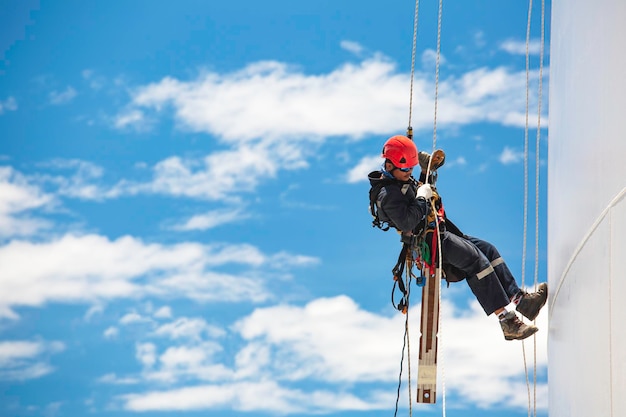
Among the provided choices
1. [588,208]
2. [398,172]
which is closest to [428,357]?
[398,172]

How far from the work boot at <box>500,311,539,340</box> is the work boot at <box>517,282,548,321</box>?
0.34ft

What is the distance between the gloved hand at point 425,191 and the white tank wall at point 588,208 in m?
1.28

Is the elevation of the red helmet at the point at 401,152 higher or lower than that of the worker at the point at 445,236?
higher

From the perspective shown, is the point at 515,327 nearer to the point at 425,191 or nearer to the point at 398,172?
the point at 425,191

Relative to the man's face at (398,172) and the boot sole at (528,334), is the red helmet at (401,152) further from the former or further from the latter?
the boot sole at (528,334)

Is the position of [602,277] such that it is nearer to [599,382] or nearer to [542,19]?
[599,382]

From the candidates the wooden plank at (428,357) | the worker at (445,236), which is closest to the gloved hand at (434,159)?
the worker at (445,236)

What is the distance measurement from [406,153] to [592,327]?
3.07 metres

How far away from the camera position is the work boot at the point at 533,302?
9266 millimetres

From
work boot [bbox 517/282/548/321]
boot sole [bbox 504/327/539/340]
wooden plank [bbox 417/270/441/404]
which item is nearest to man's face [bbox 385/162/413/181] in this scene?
wooden plank [bbox 417/270/441/404]

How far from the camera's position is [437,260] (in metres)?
9.48

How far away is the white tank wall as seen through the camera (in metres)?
5.95

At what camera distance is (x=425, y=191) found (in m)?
9.22

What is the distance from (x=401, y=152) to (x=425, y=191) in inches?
17.6
